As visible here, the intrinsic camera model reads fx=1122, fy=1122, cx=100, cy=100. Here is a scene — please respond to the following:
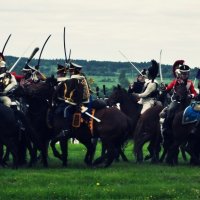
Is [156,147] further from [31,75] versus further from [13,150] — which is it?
[13,150]

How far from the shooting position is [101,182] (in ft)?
78.3

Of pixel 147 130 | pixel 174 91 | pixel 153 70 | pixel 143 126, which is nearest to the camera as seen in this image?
pixel 174 91

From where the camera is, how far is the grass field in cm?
2194

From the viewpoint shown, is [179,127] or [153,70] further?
[153,70]

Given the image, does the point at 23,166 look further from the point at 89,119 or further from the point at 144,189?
the point at 144,189

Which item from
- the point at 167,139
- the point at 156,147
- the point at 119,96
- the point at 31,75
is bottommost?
the point at 156,147

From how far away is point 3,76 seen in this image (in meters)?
29.0

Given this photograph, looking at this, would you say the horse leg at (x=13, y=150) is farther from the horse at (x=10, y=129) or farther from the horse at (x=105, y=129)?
the horse at (x=105, y=129)

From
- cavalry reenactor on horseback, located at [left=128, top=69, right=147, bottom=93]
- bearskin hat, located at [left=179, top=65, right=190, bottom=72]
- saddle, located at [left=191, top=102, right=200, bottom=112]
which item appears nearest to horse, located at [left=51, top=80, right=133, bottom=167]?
saddle, located at [left=191, top=102, right=200, bottom=112]

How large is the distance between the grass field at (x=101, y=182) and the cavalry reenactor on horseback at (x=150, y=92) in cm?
396

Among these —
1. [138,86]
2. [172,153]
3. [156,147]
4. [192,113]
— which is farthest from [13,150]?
[138,86]

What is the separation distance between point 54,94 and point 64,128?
0.92m

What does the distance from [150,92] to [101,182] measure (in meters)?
8.83

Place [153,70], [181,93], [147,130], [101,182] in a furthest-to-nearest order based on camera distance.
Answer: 1. [153,70]
2. [147,130]
3. [181,93]
4. [101,182]
